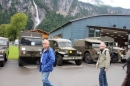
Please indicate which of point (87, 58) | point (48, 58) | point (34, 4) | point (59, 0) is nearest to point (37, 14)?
point (34, 4)

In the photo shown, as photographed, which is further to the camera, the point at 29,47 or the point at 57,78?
the point at 29,47

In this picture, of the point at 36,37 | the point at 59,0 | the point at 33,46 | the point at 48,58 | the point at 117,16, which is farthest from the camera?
the point at 59,0

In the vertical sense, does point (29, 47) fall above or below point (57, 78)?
above

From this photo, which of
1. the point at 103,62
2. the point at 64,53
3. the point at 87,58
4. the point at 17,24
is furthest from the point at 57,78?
the point at 17,24

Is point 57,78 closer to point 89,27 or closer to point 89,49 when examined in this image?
point 89,49

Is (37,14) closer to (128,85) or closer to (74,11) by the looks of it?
(74,11)

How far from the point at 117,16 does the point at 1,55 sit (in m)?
25.5

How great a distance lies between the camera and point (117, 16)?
33250mm

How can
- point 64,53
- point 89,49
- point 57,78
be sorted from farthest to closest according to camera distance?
1. point 89,49
2. point 64,53
3. point 57,78

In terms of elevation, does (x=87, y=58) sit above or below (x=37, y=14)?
below

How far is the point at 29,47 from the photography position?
1384cm

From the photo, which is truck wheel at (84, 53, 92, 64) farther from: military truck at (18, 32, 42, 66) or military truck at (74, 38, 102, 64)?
military truck at (18, 32, 42, 66)

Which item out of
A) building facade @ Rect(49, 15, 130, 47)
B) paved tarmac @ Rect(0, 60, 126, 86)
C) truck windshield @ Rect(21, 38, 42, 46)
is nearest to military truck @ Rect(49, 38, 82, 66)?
truck windshield @ Rect(21, 38, 42, 46)

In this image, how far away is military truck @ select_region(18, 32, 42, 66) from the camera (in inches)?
522
